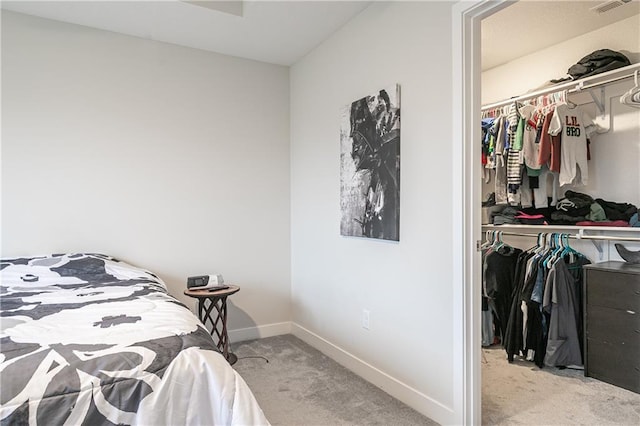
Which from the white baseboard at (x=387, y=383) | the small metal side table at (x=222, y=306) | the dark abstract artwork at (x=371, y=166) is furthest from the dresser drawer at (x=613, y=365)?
the small metal side table at (x=222, y=306)

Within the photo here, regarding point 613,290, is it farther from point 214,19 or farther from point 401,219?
point 214,19

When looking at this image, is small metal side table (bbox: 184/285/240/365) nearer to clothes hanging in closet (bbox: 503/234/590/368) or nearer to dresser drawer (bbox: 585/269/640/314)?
clothes hanging in closet (bbox: 503/234/590/368)

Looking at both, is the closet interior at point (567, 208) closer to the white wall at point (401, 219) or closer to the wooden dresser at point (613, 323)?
the wooden dresser at point (613, 323)

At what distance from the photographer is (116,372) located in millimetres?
1064

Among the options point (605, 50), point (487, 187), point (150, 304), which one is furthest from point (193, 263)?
point (605, 50)

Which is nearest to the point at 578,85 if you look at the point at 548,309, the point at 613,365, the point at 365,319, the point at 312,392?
the point at 548,309

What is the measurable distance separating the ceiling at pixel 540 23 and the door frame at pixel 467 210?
778 mm

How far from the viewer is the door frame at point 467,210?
1824mm

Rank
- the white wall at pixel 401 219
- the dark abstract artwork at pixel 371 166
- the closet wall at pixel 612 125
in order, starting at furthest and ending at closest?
the closet wall at pixel 612 125, the dark abstract artwork at pixel 371 166, the white wall at pixel 401 219

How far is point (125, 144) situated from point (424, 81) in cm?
214

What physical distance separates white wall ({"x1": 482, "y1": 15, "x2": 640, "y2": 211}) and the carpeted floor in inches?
86.3

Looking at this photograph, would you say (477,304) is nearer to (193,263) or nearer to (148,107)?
(193,263)

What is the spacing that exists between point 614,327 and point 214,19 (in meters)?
3.27

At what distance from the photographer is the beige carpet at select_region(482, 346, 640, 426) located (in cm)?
202
